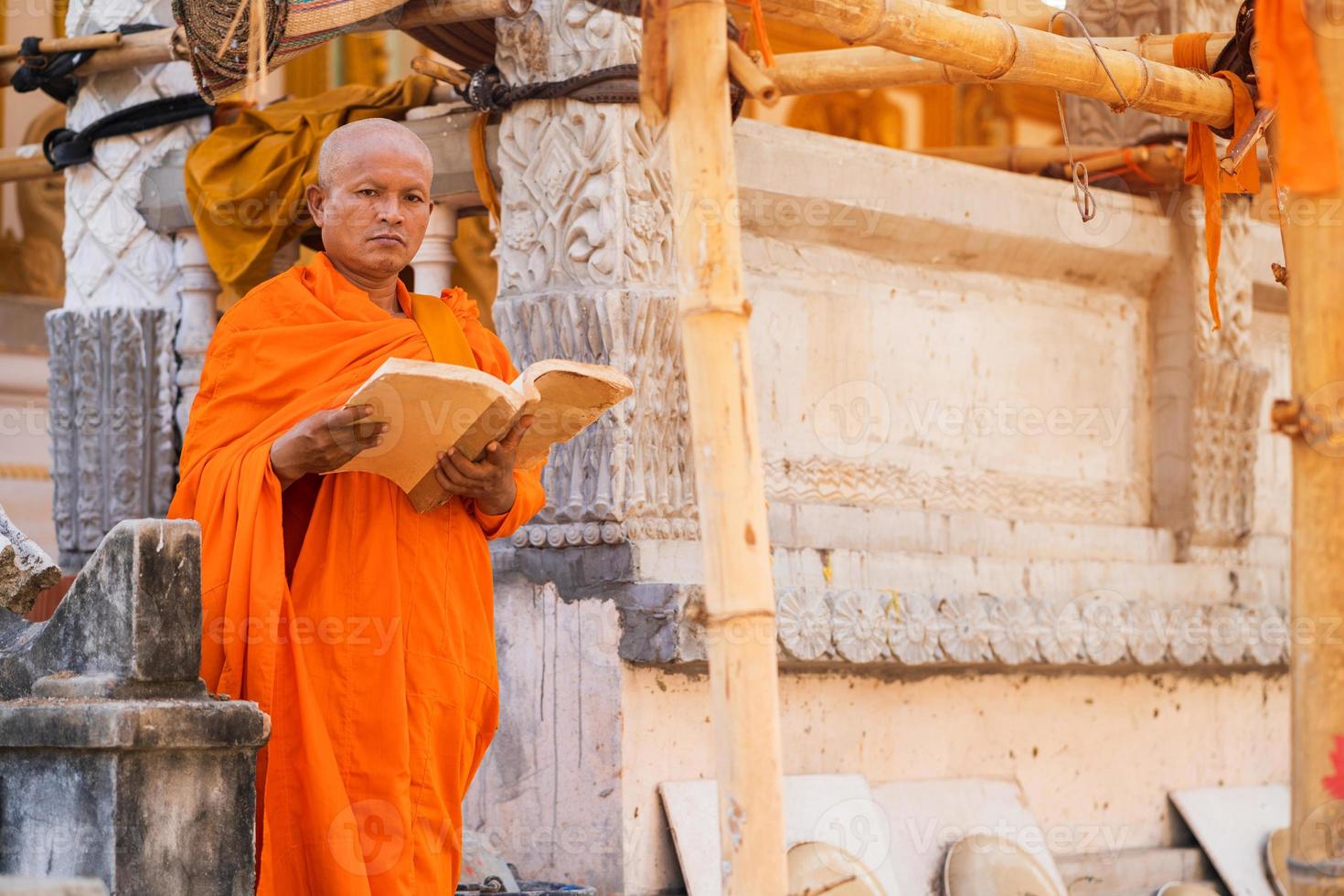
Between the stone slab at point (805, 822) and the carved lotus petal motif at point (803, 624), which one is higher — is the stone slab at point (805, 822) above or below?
below

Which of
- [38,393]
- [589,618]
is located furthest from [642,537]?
[38,393]

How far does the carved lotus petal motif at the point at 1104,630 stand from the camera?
6434mm

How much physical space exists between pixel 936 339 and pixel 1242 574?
1.62 metres

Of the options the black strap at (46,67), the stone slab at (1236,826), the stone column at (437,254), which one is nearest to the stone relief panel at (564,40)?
the stone column at (437,254)

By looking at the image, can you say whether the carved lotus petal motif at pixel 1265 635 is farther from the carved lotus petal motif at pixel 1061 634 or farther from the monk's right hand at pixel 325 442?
the monk's right hand at pixel 325 442

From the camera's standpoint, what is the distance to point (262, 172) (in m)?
6.07

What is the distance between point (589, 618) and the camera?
5.38 meters

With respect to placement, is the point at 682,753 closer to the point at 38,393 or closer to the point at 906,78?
the point at 906,78

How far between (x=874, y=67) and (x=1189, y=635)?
2791mm

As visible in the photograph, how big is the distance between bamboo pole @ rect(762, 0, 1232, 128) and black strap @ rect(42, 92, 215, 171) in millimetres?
3091

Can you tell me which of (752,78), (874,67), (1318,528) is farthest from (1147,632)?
(752,78)

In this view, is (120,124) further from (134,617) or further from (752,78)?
(752,78)

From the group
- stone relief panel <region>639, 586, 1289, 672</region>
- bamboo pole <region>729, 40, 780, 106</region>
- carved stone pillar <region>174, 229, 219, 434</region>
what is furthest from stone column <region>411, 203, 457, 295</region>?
bamboo pole <region>729, 40, 780, 106</region>

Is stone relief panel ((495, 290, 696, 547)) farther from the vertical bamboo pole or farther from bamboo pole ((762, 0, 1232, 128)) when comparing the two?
the vertical bamboo pole
